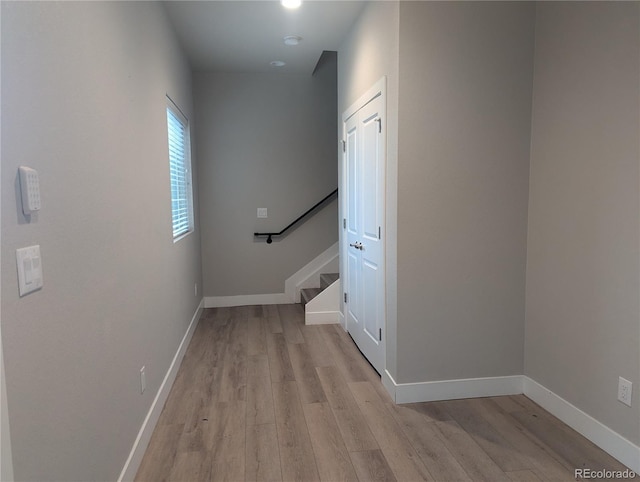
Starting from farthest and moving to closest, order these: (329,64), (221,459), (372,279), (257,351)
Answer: (329,64) < (257,351) < (372,279) < (221,459)

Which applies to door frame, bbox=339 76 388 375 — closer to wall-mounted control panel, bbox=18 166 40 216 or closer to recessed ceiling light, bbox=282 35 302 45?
recessed ceiling light, bbox=282 35 302 45

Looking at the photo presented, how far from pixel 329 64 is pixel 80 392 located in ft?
14.4

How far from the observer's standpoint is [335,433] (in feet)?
7.38

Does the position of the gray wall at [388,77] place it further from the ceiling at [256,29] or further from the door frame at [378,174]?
the ceiling at [256,29]

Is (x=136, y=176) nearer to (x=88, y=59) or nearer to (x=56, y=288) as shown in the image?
(x=88, y=59)

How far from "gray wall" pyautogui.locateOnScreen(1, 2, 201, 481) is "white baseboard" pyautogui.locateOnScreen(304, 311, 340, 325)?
1912 mm

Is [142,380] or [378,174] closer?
[142,380]

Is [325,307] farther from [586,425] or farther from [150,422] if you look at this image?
[586,425]

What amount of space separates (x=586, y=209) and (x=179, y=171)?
3.18 m

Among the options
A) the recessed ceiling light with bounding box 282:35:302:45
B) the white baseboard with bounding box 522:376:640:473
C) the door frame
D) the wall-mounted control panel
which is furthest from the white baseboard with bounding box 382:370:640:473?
the recessed ceiling light with bounding box 282:35:302:45

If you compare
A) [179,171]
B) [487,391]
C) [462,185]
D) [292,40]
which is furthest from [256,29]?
[487,391]

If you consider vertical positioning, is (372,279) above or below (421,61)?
below

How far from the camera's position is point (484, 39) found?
2.43 m

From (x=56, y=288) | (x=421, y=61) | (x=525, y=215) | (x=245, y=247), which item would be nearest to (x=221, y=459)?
(x=56, y=288)
